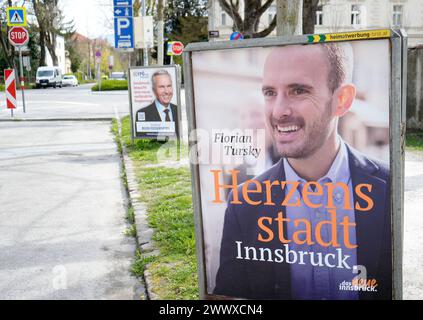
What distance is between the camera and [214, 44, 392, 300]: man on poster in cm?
268

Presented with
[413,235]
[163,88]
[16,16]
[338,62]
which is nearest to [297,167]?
[338,62]

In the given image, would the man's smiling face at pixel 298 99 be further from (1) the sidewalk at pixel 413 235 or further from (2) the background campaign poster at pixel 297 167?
(1) the sidewalk at pixel 413 235

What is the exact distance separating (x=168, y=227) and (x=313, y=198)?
276 centimetres

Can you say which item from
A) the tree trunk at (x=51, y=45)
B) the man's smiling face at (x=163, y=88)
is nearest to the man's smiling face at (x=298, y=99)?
the man's smiling face at (x=163, y=88)

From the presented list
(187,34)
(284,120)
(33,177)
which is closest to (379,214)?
(284,120)

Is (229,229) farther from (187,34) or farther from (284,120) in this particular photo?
(187,34)

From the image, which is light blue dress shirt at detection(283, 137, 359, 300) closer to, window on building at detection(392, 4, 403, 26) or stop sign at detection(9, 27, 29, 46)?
stop sign at detection(9, 27, 29, 46)

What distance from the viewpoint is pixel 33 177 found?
338 inches

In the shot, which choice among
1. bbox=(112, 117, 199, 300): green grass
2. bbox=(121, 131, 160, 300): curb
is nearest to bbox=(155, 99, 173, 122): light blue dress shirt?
bbox=(112, 117, 199, 300): green grass

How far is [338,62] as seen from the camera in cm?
261

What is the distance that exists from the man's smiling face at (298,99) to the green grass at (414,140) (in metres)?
8.33

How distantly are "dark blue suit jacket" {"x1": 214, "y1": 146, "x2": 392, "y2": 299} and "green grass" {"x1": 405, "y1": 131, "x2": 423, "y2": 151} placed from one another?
8212 millimetres

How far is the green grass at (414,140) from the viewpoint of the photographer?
10703 millimetres

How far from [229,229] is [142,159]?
6.86 meters
